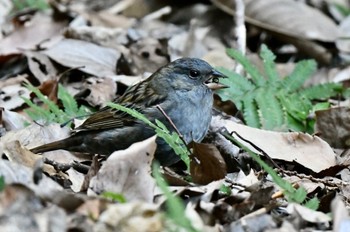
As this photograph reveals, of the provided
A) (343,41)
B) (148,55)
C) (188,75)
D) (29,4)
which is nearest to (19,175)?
(188,75)

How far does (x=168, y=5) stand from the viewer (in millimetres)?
9148

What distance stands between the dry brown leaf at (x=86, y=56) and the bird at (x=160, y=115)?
3.89 ft

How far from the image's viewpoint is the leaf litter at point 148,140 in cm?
354

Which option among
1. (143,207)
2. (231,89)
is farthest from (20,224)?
(231,89)

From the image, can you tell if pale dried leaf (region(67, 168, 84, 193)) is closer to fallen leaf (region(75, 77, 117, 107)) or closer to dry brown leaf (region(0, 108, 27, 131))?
dry brown leaf (region(0, 108, 27, 131))

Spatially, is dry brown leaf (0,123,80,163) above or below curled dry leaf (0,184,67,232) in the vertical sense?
below

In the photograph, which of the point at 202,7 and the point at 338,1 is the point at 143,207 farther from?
the point at 338,1

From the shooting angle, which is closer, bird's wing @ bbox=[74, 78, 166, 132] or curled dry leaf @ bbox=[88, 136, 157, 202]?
curled dry leaf @ bbox=[88, 136, 157, 202]

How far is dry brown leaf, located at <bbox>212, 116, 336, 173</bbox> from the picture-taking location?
17.7 feet

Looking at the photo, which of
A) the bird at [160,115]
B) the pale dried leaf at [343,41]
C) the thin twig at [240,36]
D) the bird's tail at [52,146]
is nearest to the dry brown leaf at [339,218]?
the bird at [160,115]

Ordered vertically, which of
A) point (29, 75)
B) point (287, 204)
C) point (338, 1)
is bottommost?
point (338, 1)

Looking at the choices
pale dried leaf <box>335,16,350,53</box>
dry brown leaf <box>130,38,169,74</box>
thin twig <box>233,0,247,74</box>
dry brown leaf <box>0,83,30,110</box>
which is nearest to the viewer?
dry brown leaf <box>0,83,30,110</box>

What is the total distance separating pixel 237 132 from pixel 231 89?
865 mm

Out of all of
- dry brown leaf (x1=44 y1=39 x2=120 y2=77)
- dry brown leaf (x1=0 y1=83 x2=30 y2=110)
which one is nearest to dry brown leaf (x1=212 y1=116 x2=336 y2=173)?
dry brown leaf (x1=0 y1=83 x2=30 y2=110)
